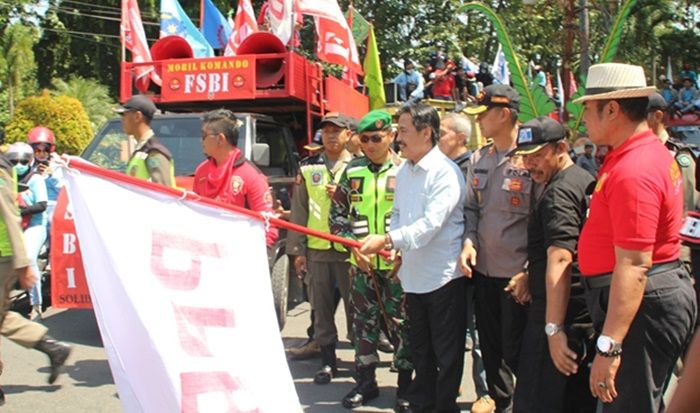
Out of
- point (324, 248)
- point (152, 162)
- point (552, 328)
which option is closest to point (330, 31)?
point (324, 248)

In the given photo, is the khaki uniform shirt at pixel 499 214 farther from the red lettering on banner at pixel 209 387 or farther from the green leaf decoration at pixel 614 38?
the green leaf decoration at pixel 614 38

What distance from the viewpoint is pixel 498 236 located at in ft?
13.5

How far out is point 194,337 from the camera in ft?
9.80

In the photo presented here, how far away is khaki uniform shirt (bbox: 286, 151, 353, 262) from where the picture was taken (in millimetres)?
5535

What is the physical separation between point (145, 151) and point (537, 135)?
2.92 metres

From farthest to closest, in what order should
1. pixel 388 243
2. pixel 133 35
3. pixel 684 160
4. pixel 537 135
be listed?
pixel 133 35 → pixel 684 160 → pixel 388 243 → pixel 537 135

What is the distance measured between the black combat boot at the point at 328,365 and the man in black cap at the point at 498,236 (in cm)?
147

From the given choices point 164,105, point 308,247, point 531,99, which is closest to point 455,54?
point 531,99

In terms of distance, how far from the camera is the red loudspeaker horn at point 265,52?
26.5 ft

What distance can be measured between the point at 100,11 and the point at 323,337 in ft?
79.1

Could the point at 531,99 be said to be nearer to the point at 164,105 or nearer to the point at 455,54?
the point at 164,105

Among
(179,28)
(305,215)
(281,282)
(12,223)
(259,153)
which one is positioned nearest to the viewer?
(12,223)

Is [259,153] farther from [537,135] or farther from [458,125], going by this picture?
[537,135]

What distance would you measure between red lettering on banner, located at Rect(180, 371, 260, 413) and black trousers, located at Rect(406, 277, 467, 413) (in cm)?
138
